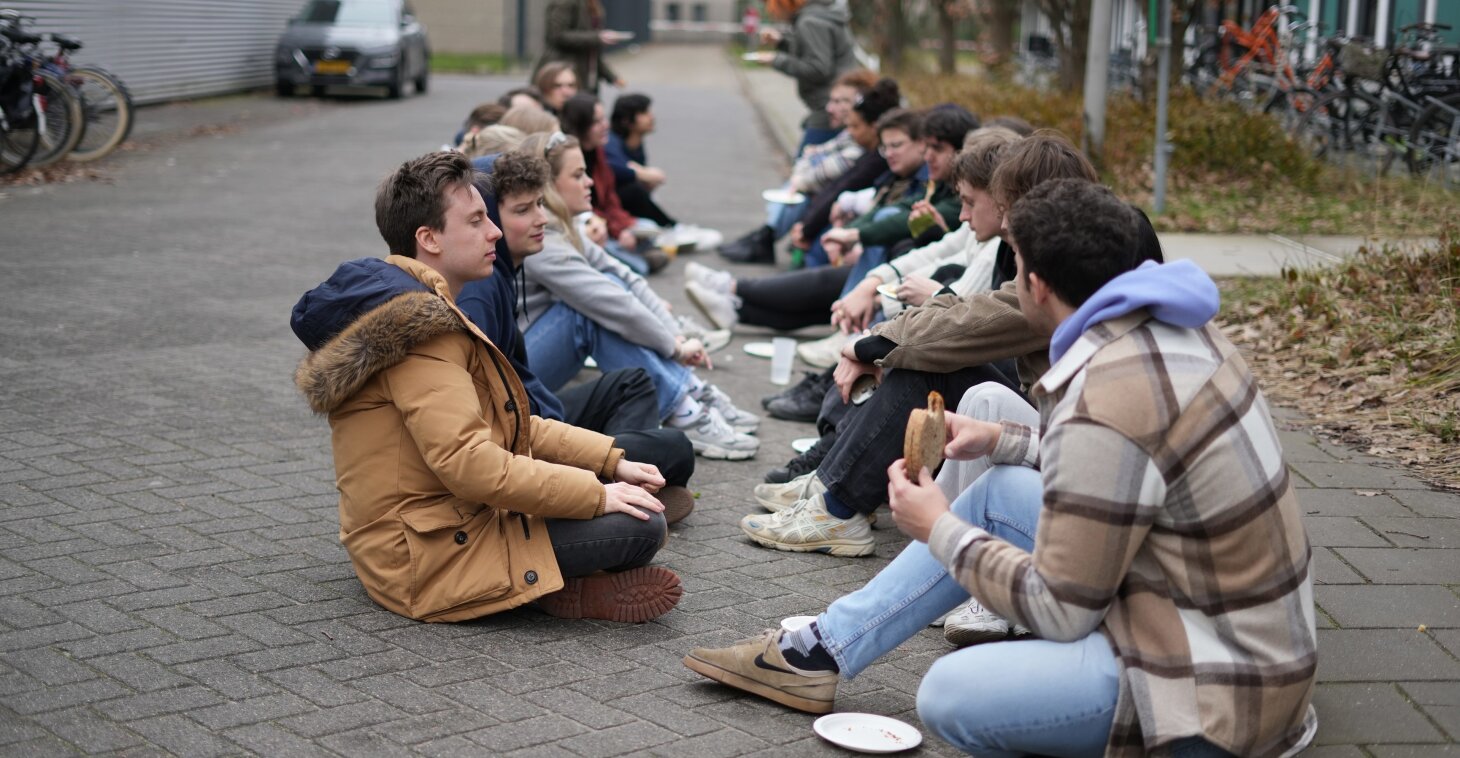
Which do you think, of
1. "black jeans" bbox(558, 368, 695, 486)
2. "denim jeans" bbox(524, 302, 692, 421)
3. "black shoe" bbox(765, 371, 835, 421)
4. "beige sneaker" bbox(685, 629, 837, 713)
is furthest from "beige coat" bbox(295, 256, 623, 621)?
"black shoe" bbox(765, 371, 835, 421)

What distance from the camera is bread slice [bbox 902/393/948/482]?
312 centimetres

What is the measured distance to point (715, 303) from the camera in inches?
319

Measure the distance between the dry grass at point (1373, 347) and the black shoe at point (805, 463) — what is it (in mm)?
2196

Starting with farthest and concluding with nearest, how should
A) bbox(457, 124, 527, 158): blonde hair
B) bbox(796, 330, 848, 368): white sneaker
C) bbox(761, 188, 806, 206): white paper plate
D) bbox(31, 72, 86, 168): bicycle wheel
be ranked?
bbox(31, 72, 86, 168): bicycle wheel, bbox(761, 188, 806, 206): white paper plate, bbox(796, 330, 848, 368): white sneaker, bbox(457, 124, 527, 158): blonde hair

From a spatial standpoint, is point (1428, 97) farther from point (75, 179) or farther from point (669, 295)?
point (75, 179)

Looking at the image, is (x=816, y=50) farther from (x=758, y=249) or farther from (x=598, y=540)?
(x=598, y=540)

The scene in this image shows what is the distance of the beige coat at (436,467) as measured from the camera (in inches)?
144

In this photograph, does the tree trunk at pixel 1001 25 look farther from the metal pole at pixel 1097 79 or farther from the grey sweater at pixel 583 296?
the grey sweater at pixel 583 296

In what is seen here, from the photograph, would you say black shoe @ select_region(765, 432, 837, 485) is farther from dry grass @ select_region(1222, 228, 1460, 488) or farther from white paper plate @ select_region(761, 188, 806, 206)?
white paper plate @ select_region(761, 188, 806, 206)

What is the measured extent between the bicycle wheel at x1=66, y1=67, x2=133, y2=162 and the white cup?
994 cm

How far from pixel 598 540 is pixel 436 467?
52 centimetres

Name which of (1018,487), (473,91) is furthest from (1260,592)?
(473,91)

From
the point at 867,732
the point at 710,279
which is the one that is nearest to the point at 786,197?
the point at 710,279

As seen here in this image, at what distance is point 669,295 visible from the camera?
9.60 metres
